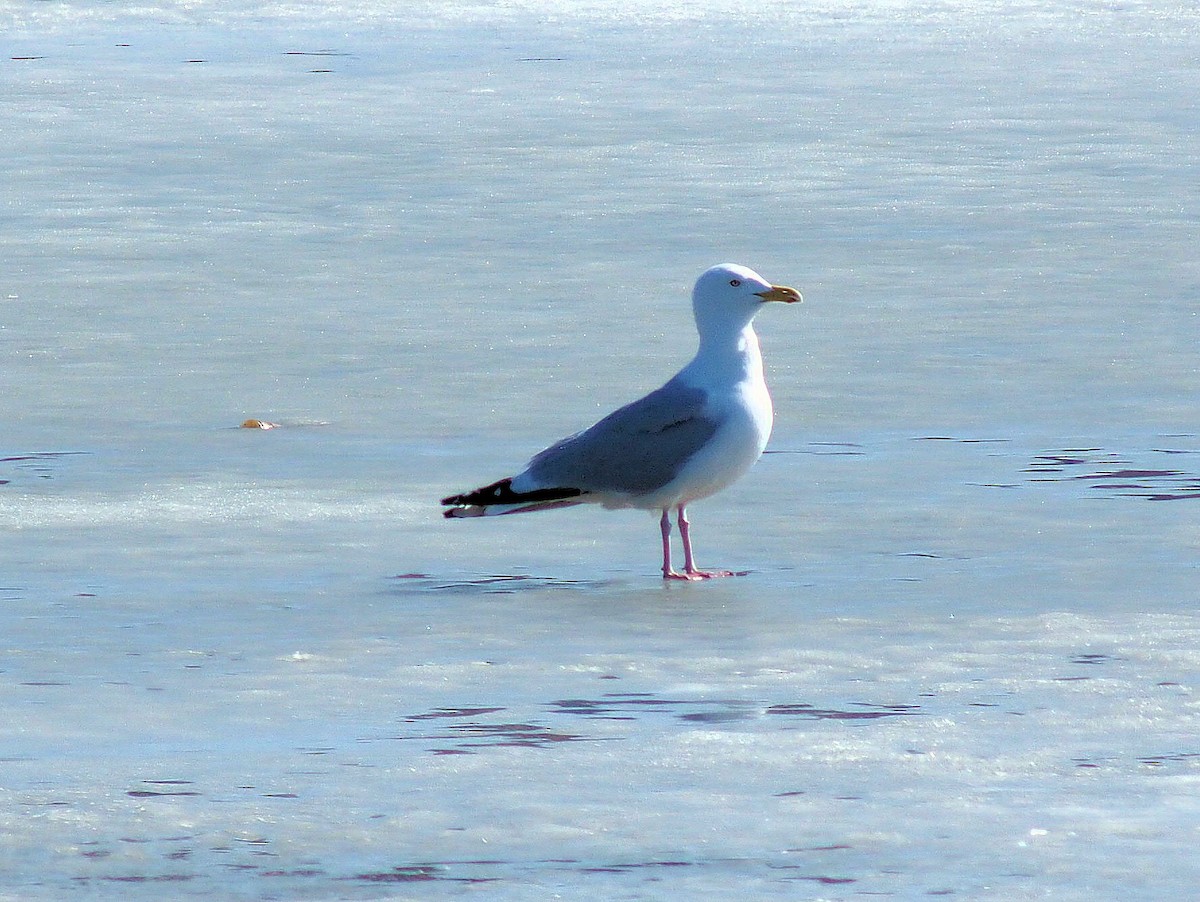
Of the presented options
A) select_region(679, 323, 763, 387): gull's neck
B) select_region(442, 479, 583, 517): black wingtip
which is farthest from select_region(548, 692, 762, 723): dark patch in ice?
select_region(679, 323, 763, 387): gull's neck

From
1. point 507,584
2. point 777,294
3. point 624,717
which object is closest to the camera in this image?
point 624,717

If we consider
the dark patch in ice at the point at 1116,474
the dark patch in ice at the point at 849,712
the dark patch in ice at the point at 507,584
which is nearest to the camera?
the dark patch in ice at the point at 849,712

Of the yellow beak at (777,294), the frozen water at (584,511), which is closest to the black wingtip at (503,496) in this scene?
the frozen water at (584,511)

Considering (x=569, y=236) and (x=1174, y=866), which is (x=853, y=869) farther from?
(x=569, y=236)

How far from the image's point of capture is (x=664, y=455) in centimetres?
632

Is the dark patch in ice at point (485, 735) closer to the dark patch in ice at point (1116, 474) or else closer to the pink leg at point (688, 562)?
the pink leg at point (688, 562)

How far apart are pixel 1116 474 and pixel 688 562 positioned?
1.72m

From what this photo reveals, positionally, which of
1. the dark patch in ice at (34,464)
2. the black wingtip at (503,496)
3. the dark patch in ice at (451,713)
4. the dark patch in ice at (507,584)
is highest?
the black wingtip at (503,496)

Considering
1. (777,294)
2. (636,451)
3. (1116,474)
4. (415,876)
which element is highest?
(777,294)

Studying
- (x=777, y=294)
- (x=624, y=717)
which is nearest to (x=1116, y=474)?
(x=777, y=294)

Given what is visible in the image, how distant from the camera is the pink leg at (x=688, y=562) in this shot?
611cm

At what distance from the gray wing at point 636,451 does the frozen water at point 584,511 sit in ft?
0.79

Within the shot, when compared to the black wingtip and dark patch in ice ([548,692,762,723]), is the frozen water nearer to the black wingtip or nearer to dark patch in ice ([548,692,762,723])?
dark patch in ice ([548,692,762,723])

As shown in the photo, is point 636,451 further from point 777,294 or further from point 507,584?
point 777,294
